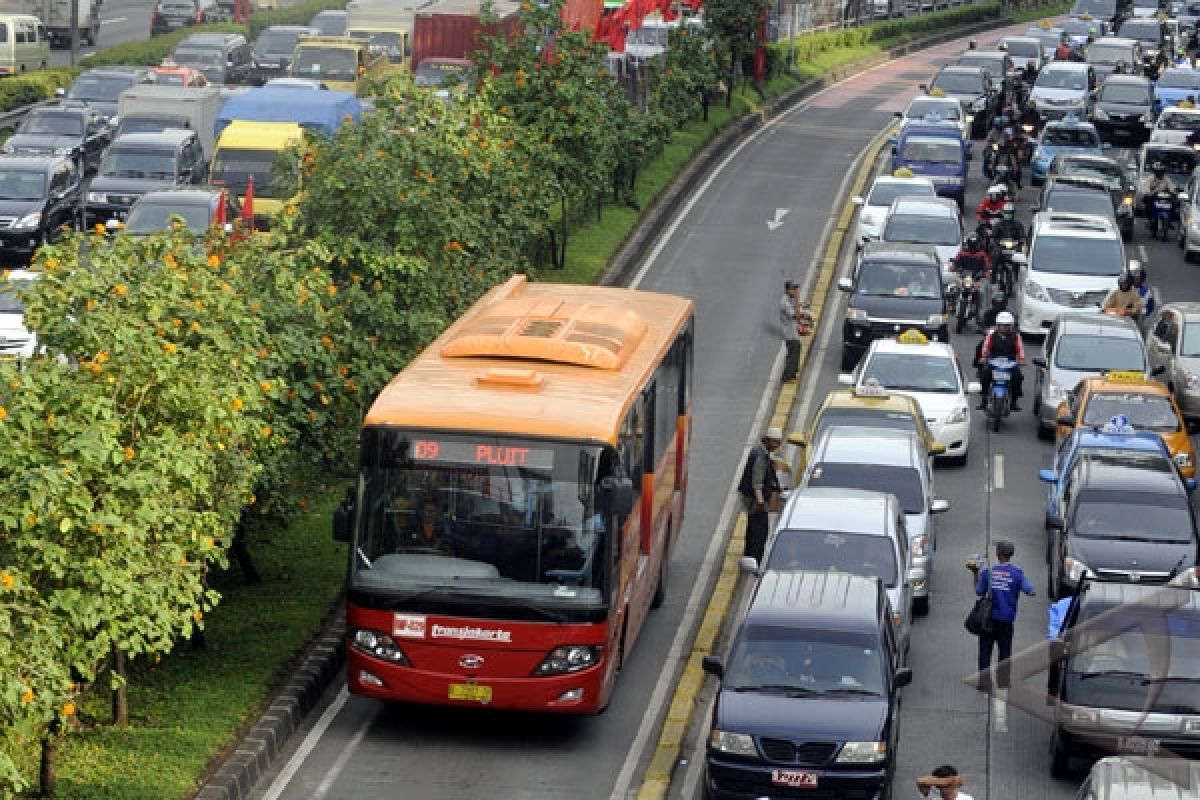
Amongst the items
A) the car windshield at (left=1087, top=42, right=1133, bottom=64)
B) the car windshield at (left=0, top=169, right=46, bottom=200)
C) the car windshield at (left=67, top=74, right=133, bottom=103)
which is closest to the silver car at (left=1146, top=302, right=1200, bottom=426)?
the car windshield at (left=0, top=169, right=46, bottom=200)

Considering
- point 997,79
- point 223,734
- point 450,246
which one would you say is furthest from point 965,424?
Result: point 997,79

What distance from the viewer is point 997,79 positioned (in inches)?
2459

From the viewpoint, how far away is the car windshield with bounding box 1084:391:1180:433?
93.9 ft

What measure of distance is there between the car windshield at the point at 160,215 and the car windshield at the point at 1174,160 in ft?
65.6

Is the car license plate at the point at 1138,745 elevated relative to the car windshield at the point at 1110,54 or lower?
lower

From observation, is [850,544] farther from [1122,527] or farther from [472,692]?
[472,692]

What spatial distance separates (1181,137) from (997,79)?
1097cm

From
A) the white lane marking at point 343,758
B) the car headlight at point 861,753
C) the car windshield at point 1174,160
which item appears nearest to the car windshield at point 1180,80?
the car windshield at point 1174,160

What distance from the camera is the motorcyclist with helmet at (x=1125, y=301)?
34781 mm

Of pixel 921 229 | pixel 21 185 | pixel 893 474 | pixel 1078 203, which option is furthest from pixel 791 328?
pixel 21 185

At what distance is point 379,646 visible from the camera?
747 inches

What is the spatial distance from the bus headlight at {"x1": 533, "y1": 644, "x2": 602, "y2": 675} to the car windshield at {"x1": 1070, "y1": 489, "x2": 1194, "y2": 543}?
7008 millimetres

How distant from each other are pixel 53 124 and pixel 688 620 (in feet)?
103

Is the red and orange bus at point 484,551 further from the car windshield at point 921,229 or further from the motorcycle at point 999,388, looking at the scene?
the car windshield at point 921,229
